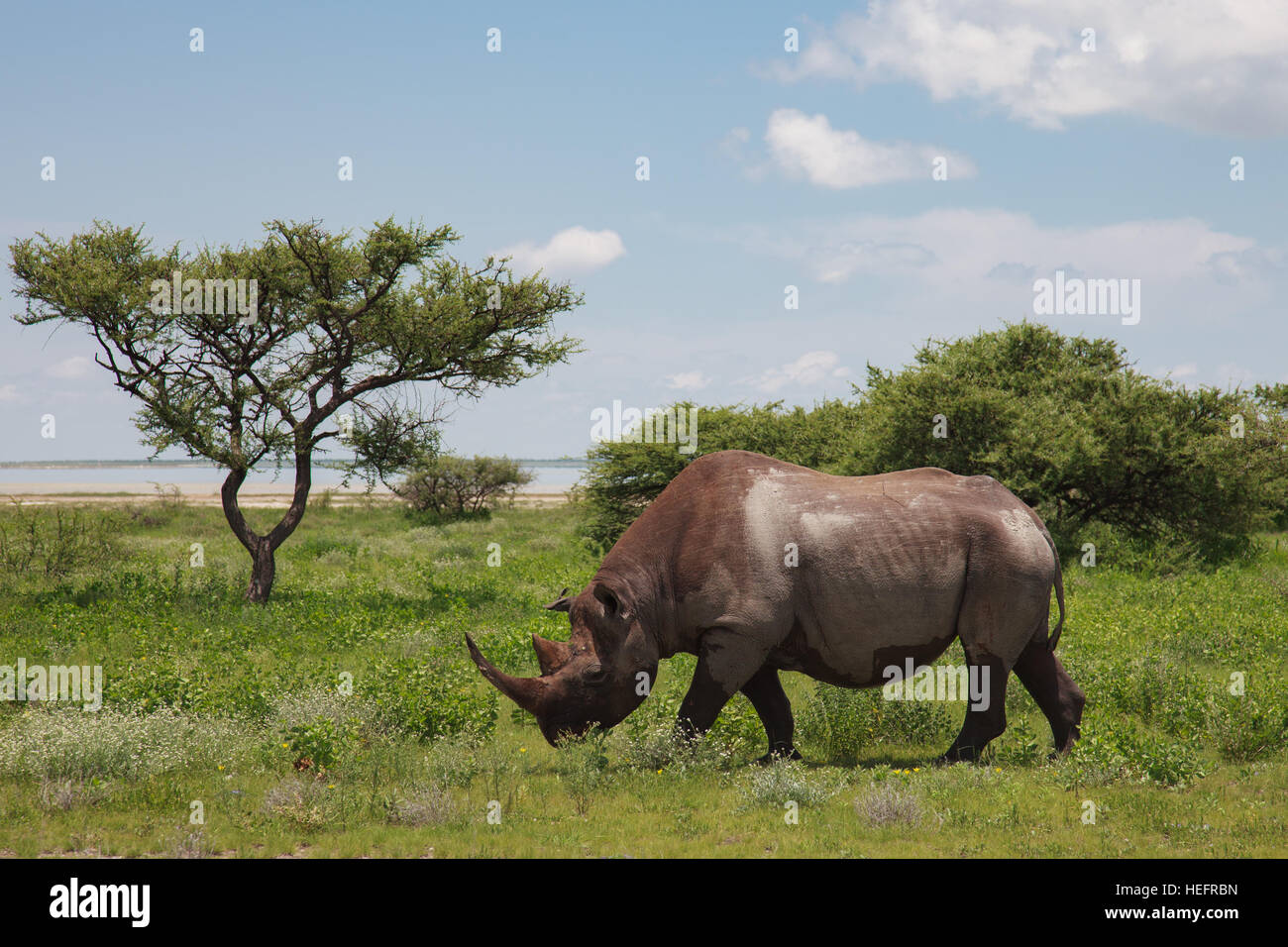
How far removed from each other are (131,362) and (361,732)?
46.4 feet

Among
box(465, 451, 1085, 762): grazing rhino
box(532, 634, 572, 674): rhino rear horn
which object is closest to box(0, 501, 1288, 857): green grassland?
box(465, 451, 1085, 762): grazing rhino

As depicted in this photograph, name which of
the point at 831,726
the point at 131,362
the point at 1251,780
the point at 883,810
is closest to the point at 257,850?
the point at 883,810

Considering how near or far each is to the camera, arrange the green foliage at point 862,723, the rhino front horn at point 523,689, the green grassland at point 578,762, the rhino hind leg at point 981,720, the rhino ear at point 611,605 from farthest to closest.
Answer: the green foliage at point 862,723 → the rhino hind leg at point 981,720 → the rhino ear at point 611,605 → the rhino front horn at point 523,689 → the green grassland at point 578,762

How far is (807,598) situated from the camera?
858cm

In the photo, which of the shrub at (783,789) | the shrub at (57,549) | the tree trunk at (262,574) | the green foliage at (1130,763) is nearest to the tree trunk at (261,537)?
the tree trunk at (262,574)

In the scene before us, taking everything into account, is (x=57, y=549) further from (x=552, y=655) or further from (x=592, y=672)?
(x=592, y=672)

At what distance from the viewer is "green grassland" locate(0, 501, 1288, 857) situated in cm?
716

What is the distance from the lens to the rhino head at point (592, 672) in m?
8.59

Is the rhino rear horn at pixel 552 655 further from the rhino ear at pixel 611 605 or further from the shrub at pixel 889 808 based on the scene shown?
the shrub at pixel 889 808

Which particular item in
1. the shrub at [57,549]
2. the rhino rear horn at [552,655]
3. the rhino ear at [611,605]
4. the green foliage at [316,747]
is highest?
the rhino ear at [611,605]

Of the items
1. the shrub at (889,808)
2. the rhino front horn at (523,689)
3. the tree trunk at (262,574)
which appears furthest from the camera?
the tree trunk at (262,574)

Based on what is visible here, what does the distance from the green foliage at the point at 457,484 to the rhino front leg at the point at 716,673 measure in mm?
36246

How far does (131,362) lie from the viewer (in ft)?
68.1

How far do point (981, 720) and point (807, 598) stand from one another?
1926 millimetres
